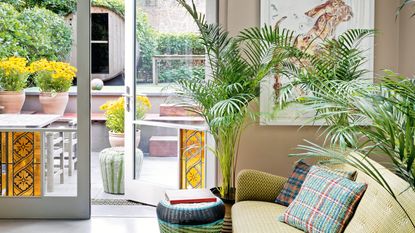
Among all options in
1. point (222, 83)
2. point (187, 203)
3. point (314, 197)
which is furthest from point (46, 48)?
point (314, 197)

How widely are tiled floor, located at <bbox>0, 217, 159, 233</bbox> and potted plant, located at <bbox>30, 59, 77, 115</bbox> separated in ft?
2.84

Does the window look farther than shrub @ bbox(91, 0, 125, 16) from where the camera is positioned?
No

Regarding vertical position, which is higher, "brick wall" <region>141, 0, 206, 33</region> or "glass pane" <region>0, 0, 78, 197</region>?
"brick wall" <region>141, 0, 206, 33</region>

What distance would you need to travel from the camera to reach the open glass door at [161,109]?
451 cm

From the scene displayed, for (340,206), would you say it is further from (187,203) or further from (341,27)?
(341,27)

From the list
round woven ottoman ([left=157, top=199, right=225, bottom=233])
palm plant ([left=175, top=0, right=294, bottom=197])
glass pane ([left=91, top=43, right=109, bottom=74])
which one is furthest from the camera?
glass pane ([left=91, top=43, right=109, bottom=74])

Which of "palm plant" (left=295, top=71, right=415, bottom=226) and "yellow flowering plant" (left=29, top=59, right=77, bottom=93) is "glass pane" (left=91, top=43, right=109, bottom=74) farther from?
"palm plant" (left=295, top=71, right=415, bottom=226)

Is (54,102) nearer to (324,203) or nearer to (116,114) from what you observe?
(116,114)

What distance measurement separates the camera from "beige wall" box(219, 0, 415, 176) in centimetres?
408

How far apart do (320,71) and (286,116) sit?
A: 743 millimetres

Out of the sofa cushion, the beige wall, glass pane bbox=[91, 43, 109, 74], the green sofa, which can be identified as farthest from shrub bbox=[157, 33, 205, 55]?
glass pane bbox=[91, 43, 109, 74]

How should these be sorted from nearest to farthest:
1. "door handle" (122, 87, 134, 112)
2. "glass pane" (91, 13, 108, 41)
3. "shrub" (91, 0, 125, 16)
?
"door handle" (122, 87, 134, 112) < "glass pane" (91, 13, 108, 41) < "shrub" (91, 0, 125, 16)

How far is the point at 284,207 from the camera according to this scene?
3398 millimetres

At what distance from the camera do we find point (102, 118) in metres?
6.49
